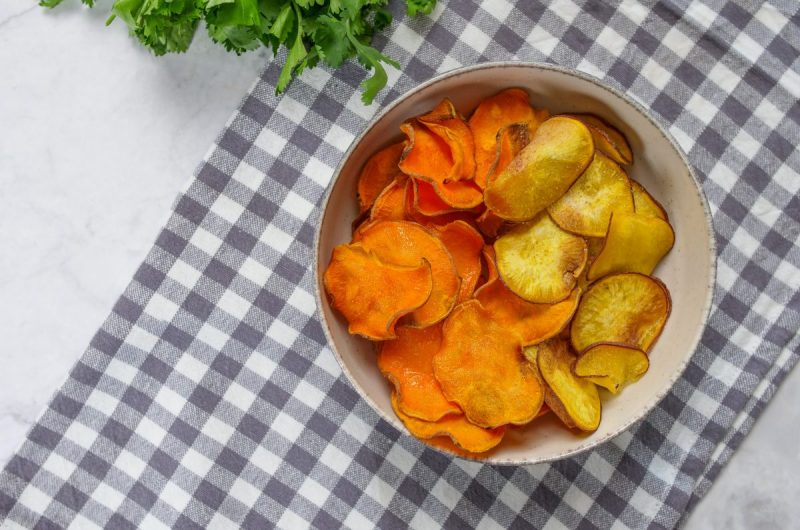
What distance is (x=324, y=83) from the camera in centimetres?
140

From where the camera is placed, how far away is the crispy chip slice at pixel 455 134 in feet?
3.75

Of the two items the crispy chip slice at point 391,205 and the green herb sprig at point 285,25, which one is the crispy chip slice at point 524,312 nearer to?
the crispy chip slice at point 391,205

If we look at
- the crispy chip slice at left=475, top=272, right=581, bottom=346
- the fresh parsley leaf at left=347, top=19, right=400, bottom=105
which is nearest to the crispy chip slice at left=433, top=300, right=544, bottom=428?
the crispy chip slice at left=475, top=272, right=581, bottom=346

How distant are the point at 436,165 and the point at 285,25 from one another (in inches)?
13.3

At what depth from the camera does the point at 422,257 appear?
1134mm

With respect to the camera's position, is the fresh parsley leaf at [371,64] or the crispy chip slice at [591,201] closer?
the crispy chip slice at [591,201]

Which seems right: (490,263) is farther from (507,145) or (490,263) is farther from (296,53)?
(296,53)

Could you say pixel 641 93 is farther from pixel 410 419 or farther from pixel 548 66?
pixel 410 419

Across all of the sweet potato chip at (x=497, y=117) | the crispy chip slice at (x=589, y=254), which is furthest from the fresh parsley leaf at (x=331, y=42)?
the crispy chip slice at (x=589, y=254)

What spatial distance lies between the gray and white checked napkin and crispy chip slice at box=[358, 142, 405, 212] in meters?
0.20

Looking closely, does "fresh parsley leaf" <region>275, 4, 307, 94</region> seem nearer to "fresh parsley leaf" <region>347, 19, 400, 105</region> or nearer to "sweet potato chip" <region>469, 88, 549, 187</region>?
"fresh parsley leaf" <region>347, 19, 400, 105</region>

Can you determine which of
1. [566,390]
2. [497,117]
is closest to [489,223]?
[497,117]

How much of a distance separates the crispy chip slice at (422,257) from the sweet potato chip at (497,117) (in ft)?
0.49

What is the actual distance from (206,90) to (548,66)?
656 mm
